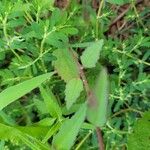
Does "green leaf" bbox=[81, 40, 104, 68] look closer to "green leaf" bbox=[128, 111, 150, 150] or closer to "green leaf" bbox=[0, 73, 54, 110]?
"green leaf" bbox=[0, 73, 54, 110]

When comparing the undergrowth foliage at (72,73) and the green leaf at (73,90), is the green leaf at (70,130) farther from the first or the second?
the green leaf at (73,90)

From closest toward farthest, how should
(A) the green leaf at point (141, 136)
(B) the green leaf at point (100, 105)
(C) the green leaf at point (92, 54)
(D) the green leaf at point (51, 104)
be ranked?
1. (B) the green leaf at point (100, 105)
2. (C) the green leaf at point (92, 54)
3. (D) the green leaf at point (51, 104)
4. (A) the green leaf at point (141, 136)

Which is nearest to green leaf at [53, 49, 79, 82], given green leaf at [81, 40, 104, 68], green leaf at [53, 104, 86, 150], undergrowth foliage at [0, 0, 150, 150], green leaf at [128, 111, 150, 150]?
undergrowth foliage at [0, 0, 150, 150]

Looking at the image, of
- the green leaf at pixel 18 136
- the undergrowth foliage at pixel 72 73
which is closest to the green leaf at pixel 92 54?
the undergrowth foliage at pixel 72 73

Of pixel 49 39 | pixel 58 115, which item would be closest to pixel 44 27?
pixel 49 39

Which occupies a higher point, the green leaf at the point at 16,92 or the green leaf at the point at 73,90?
the green leaf at the point at 16,92

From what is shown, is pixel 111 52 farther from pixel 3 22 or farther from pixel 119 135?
pixel 3 22

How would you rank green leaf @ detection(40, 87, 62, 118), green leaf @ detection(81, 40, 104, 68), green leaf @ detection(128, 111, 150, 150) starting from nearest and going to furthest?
green leaf @ detection(81, 40, 104, 68)
green leaf @ detection(40, 87, 62, 118)
green leaf @ detection(128, 111, 150, 150)
